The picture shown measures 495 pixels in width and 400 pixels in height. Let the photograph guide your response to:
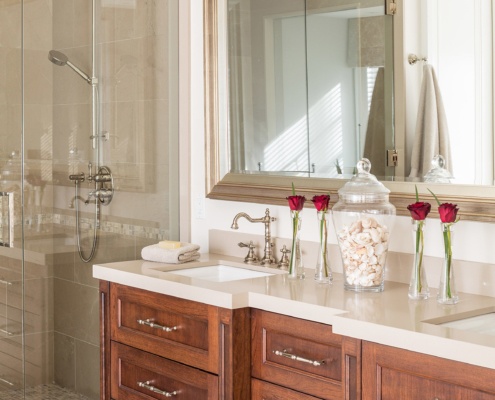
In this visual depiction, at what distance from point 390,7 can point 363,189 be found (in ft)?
1.94

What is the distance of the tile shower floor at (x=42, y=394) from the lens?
299cm

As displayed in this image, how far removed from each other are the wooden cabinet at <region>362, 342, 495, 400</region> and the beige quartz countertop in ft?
0.08

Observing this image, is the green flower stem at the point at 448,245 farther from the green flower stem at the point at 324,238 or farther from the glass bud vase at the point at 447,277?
the green flower stem at the point at 324,238

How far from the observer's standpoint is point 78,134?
3129 mm

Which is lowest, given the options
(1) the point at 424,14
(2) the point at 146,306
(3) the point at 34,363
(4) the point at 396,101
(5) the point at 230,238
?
(3) the point at 34,363

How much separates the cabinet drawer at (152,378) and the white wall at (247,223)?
64 centimetres

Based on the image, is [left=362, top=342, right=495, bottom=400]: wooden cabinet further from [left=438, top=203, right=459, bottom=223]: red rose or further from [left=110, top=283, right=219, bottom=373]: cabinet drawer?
[left=110, top=283, right=219, bottom=373]: cabinet drawer

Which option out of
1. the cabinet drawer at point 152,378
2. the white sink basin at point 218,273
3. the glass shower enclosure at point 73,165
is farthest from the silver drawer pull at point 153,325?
the glass shower enclosure at point 73,165

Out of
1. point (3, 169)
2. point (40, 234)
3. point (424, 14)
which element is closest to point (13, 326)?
point (40, 234)

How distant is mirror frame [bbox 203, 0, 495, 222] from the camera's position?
224cm

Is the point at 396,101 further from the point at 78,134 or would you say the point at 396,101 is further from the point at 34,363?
the point at 34,363

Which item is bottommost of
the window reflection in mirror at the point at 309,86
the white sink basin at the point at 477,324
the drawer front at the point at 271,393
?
the drawer front at the point at 271,393

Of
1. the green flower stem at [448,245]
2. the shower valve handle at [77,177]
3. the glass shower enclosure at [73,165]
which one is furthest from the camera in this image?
the shower valve handle at [77,177]

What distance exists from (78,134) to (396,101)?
1.32 metres
